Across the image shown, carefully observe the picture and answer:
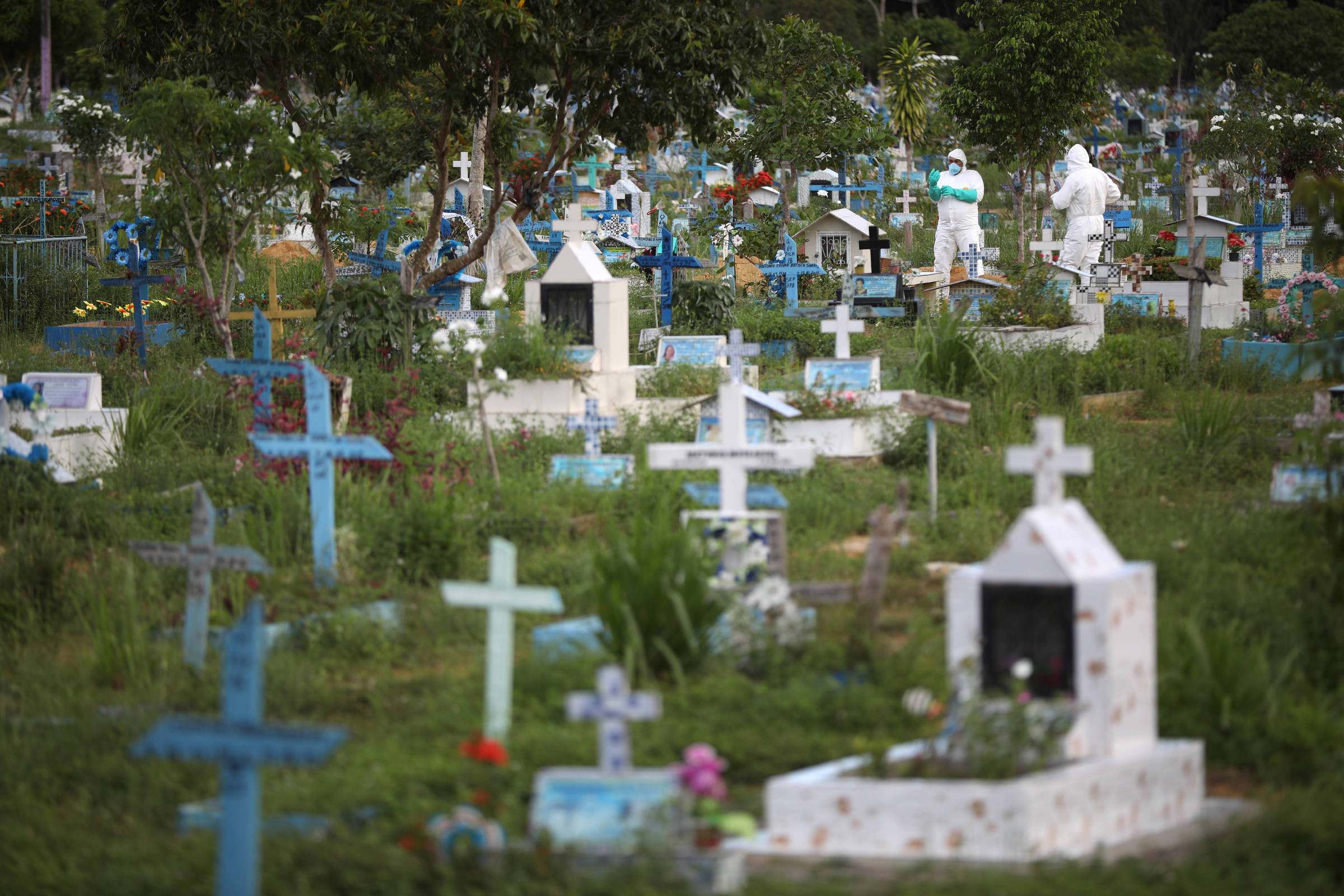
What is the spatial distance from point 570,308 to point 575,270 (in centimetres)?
32

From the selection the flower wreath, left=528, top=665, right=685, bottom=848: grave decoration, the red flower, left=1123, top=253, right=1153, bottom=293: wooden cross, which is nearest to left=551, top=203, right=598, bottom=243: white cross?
the flower wreath

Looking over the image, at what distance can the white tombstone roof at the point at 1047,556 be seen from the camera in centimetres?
455

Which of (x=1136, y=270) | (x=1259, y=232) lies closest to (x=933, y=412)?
(x=1136, y=270)

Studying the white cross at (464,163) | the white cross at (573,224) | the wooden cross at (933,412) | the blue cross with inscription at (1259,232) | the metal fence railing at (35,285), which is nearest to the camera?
the wooden cross at (933,412)

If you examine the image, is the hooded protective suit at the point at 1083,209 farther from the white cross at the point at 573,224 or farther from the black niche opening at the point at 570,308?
the black niche opening at the point at 570,308

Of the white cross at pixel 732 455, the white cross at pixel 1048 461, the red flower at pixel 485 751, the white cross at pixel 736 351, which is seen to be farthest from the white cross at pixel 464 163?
the red flower at pixel 485 751

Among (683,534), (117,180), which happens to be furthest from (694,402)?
(117,180)

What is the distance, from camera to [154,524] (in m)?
8.24

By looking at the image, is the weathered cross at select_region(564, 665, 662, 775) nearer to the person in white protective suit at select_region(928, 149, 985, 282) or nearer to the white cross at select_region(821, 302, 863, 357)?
the white cross at select_region(821, 302, 863, 357)

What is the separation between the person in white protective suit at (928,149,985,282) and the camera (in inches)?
739

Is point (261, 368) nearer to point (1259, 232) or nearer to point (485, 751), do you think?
point (485, 751)

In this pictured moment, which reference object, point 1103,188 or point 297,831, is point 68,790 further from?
point 1103,188

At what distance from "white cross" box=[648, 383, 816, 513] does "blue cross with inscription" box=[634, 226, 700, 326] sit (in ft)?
26.8

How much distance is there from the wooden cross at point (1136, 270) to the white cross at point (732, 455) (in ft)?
35.7
